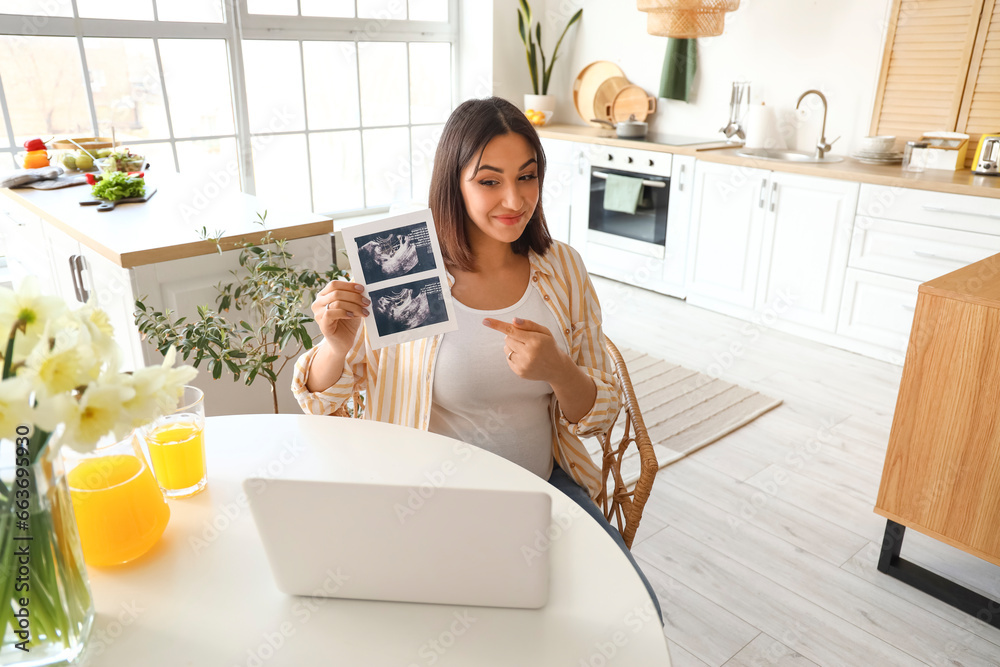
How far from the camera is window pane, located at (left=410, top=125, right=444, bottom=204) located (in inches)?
200

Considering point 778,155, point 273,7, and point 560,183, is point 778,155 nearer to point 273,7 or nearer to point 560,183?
point 560,183

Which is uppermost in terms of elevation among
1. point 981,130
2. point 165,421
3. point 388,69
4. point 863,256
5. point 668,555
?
point 388,69

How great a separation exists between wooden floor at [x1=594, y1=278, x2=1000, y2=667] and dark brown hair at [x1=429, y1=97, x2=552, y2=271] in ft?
3.47

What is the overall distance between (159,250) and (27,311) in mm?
1405

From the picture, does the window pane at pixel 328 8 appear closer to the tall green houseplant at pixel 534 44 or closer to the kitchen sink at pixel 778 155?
the tall green houseplant at pixel 534 44

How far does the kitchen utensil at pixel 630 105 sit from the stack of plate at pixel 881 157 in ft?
4.92

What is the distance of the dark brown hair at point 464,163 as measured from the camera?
1.35 metres

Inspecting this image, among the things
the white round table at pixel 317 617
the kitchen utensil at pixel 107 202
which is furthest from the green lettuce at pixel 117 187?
the white round table at pixel 317 617

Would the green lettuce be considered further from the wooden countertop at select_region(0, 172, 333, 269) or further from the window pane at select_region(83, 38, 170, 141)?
the window pane at select_region(83, 38, 170, 141)

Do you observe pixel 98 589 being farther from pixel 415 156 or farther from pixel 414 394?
pixel 415 156

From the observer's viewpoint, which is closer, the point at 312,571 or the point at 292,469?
the point at 312,571

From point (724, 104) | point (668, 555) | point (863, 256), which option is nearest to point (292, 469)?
point (668, 555)

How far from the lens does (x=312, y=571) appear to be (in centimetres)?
80

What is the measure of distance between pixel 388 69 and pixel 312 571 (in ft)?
14.8
